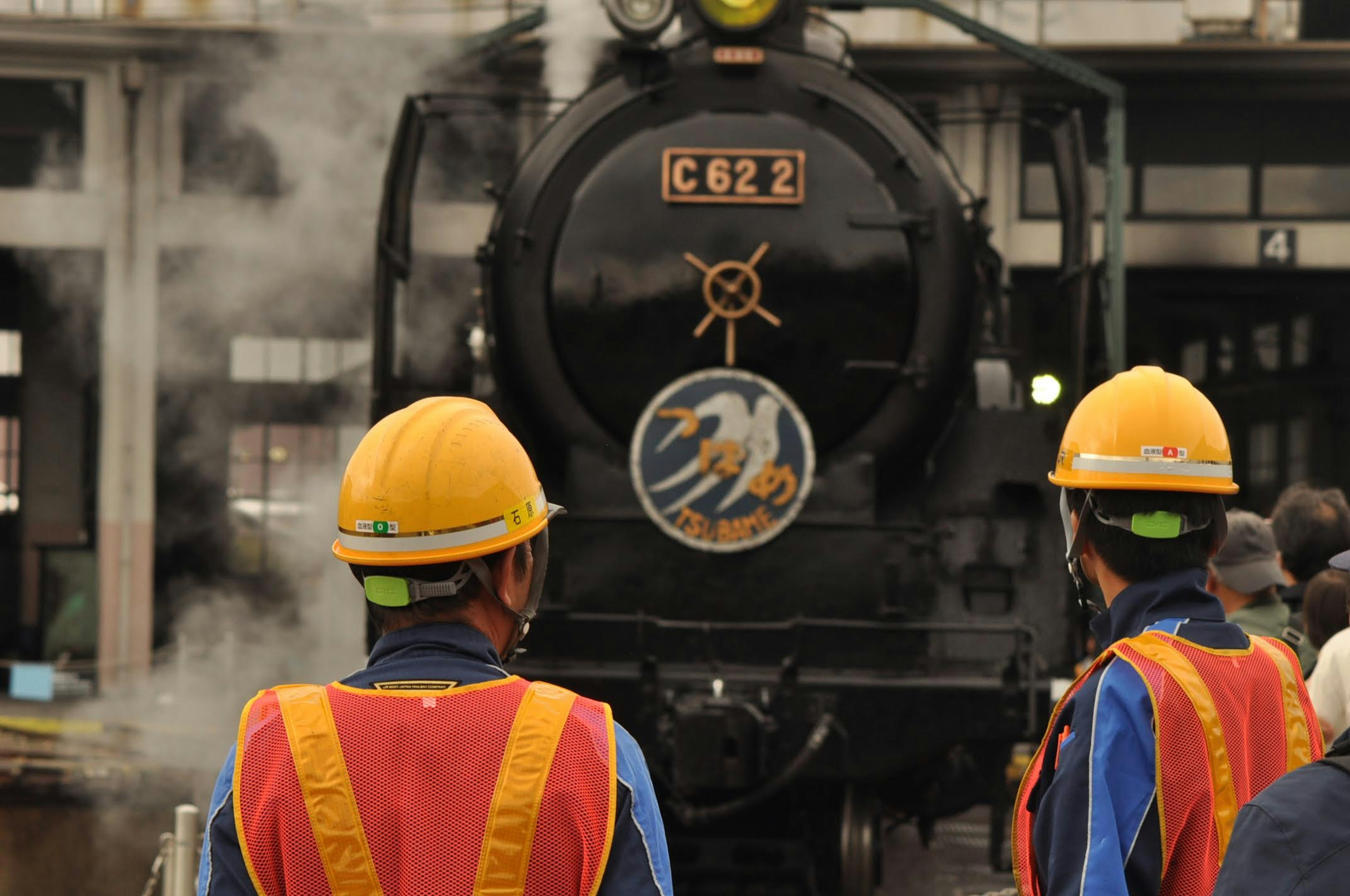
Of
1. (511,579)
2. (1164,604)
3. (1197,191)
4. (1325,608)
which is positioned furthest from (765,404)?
(1197,191)

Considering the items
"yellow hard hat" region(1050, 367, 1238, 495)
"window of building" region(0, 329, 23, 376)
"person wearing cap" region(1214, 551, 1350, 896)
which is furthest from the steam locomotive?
"window of building" region(0, 329, 23, 376)

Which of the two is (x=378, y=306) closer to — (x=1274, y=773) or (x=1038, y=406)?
(x=1038, y=406)

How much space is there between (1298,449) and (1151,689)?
40.4ft

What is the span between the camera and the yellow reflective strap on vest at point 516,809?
62.4 inches

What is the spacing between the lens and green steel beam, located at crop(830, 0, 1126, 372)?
6160mm

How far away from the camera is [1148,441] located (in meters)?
2.28

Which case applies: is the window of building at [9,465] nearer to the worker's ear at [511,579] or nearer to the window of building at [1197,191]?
the window of building at [1197,191]

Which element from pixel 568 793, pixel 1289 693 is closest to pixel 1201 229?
pixel 1289 693

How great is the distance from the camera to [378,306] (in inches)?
220

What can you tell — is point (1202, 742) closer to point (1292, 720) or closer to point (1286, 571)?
point (1292, 720)

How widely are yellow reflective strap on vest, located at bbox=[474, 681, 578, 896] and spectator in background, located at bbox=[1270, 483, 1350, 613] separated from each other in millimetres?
3137

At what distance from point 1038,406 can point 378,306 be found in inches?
93.9

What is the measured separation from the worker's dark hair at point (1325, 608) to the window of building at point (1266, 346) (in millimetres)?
10354

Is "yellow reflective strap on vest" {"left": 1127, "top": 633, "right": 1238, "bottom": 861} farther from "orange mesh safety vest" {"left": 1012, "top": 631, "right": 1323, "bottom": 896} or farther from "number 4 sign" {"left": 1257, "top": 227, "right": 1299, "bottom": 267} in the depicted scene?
"number 4 sign" {"left": 1257, "top": 227, "right": 1299, "bottom": 267}
